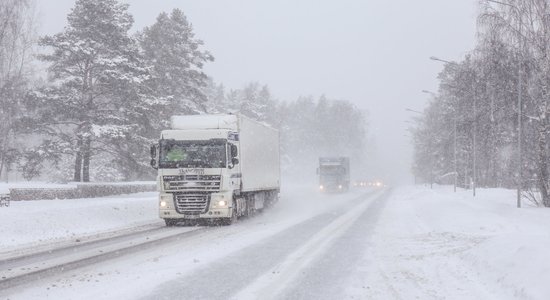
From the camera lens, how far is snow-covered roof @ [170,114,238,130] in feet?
67.4

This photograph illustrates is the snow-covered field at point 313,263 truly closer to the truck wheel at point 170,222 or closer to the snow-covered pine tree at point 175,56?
the truck wheel at point 170,222

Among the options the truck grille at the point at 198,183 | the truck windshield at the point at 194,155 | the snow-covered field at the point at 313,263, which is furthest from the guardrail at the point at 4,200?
the truck grille at the point at 198,183

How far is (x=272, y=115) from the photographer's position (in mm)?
95562

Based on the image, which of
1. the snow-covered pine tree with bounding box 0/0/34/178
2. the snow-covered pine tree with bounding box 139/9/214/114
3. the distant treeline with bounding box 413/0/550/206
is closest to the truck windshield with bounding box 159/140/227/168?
the distant treeline with bounding box 413/0/550/206

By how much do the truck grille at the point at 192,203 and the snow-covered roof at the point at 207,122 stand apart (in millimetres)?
2584

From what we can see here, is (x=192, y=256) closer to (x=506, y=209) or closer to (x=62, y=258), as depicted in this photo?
(x=62, y=258)

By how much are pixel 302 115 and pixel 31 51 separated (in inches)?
3267

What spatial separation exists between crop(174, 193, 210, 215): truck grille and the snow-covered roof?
2.58m

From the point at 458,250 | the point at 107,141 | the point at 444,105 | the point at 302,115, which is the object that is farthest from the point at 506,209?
the point at 302,115

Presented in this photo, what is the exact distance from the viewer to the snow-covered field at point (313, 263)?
8.06m

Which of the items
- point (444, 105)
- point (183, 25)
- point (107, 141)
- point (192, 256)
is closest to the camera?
point (192, 256)

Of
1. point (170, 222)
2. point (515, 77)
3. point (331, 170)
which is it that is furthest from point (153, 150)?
point (331, 170)

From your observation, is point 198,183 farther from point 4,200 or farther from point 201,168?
point 4,200

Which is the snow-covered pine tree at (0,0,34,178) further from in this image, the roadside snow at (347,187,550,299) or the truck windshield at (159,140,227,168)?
the roadside snow at (347,187,550,299)
